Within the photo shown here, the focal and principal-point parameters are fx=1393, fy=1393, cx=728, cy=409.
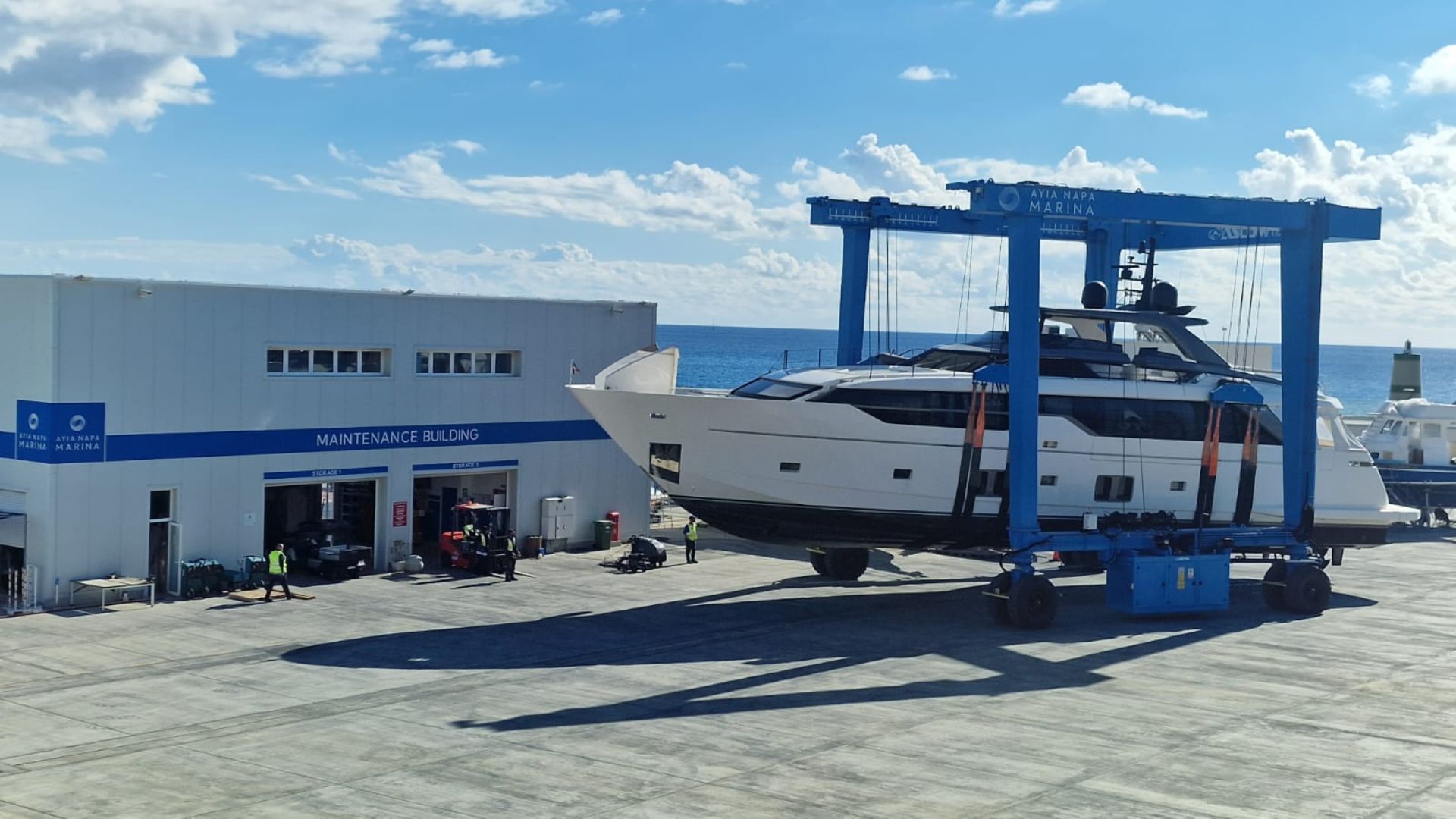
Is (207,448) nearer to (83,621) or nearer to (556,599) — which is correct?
(83,621)

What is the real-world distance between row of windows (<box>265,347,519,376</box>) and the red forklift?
266 centimetres

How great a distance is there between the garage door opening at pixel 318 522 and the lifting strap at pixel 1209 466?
14498mm

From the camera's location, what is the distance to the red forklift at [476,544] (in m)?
24.9

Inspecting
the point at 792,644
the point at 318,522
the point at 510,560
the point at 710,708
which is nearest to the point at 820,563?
the point at 510,560

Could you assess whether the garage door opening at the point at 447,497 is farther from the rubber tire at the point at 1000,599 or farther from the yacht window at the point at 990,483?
the rubber tire at the point at 1000,599

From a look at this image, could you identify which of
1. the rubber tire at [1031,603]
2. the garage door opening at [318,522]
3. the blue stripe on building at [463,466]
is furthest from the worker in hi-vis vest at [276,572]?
the rubber tire at [1031,603]

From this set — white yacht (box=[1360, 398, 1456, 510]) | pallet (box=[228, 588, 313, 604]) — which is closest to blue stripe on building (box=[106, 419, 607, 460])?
pallet (box=[228, 588, 313, 604])

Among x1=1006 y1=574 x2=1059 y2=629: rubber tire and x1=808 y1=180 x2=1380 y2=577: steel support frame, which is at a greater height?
x1=808 y1=180 x2=1380 y2=577: steel support frame

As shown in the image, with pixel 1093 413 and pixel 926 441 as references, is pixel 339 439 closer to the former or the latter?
pixel 926 441

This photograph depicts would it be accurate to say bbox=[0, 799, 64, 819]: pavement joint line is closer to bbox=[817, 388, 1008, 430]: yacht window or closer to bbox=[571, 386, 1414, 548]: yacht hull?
bbox=[571, 386, 1414, 548]: yacht hull

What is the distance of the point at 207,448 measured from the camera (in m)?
22.8

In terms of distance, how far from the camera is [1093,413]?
2298 cm

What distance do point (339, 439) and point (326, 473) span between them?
2.12 feet

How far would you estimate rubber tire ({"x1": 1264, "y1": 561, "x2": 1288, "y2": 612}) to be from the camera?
23.6 metres
